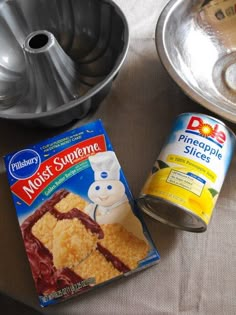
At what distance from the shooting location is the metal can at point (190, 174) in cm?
35

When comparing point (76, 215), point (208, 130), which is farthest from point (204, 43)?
point (76, 215)

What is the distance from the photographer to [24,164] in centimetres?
42

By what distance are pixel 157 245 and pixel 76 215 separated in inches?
3.7

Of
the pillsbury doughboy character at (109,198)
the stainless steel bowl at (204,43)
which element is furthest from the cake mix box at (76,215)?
the stainless steel bowl at (204,43)

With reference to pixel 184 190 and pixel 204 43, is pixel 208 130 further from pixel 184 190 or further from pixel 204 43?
pixel 204 43

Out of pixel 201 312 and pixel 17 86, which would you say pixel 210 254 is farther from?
pixel 17 86

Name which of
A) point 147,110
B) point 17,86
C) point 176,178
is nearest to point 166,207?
point 176,178

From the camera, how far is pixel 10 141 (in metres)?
0.48

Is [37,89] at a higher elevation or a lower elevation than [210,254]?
higher

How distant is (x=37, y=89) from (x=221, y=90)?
25 centimetres

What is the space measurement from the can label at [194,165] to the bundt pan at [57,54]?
113 mm

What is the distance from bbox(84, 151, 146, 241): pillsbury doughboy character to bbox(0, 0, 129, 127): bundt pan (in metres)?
0.08

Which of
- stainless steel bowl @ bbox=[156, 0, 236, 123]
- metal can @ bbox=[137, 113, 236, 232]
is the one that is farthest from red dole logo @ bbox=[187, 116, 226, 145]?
stainless steel bowl @ bbox=[156, 0, 236, 123]

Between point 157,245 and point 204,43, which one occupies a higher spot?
point 204,43
